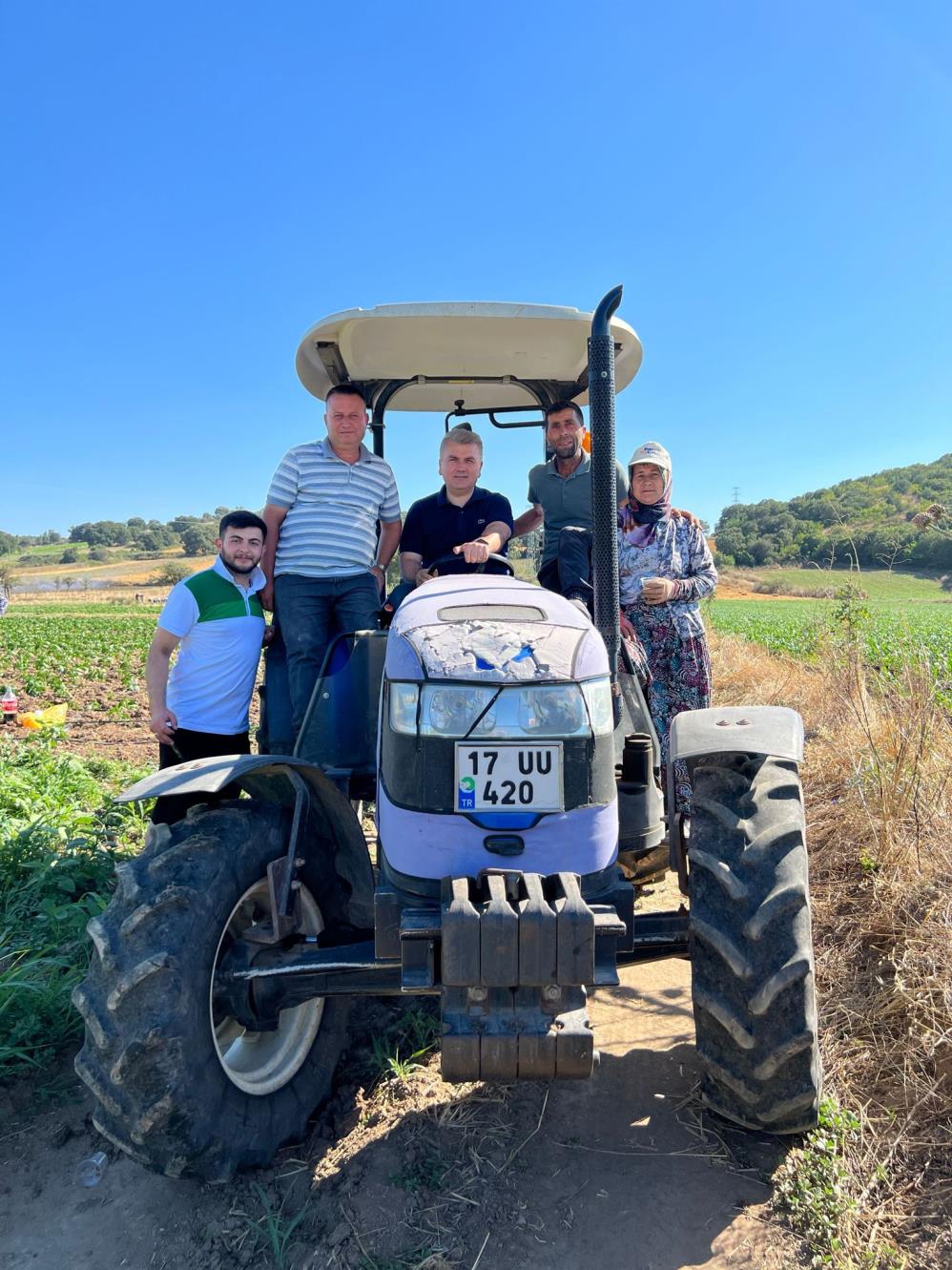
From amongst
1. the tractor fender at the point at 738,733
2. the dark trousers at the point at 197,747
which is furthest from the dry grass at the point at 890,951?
the dark trousers at the point at 197,747

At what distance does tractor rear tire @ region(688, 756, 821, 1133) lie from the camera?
7.28 feet

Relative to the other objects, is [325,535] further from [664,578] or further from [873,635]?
[873,635]

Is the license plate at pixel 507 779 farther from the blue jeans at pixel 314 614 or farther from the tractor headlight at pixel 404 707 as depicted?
the blue jeans at pixel 314 614

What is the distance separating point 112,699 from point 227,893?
1141 centimetres

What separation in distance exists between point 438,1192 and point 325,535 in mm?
2542

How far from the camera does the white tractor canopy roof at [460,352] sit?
3.68m

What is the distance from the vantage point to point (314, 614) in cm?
379

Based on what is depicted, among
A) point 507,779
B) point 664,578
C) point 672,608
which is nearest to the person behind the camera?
point 507,779

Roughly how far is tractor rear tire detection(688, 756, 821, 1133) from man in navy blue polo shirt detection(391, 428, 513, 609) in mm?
1802

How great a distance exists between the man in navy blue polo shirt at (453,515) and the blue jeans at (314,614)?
239mm

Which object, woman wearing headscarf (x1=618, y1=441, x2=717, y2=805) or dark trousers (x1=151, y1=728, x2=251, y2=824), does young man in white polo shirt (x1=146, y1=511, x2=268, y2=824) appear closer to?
dark trousers (x1=151, y1=728, x2=251, y2=824)

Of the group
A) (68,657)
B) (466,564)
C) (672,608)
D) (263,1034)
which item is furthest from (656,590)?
(68,657)

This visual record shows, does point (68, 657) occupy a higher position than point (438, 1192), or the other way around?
point (68, 657)

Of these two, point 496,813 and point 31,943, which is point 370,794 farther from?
point 31,943
